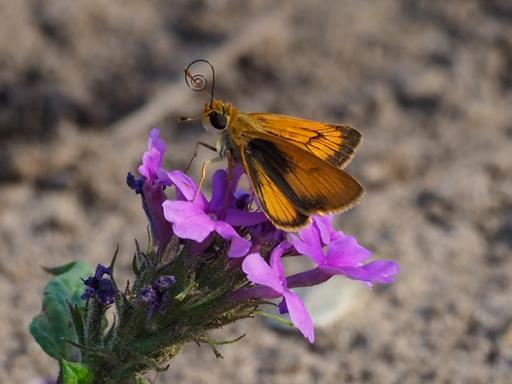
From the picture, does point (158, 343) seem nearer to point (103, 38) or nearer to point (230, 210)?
point (230, 210)

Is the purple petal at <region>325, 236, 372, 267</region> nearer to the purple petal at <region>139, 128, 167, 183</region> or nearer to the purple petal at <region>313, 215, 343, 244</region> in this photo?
the purple petal at <region>313, 215, 343, 244</region>

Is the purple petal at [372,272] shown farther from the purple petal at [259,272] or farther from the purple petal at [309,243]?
the purple petal at [259,272]

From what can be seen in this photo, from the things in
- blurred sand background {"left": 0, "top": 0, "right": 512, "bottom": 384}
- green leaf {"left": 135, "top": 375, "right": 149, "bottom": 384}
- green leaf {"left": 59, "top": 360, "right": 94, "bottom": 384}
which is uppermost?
green leaf {"left": 59, "top": 360, "right": 94, "bottom": 384}

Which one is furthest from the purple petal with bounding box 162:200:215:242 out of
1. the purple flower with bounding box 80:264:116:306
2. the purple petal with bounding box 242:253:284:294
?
the purple flower with bounding box 80:264:116:306

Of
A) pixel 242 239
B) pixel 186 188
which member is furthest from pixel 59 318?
pixel 242 239

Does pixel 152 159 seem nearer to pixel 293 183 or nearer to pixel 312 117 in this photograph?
pixel 293 183
